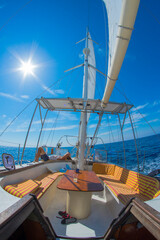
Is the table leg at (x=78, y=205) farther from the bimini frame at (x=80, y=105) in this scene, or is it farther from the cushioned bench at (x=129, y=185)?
the bimini frame at (x=80, y=105)

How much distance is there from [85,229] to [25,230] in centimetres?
148

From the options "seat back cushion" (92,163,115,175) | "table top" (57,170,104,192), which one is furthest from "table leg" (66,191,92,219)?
"seat back cushion" (92,163,115,175)

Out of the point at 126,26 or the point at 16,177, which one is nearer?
the point at 126,26

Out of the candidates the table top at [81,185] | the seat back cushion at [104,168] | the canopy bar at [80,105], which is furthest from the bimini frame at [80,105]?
the table top at [81,185]

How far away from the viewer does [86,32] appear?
8.16m

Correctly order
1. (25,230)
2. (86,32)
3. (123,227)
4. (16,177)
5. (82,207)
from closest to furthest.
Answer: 1. (123,227)
2. (25,230)
3. (82,207)
4. (16,177)
5. (86,32)

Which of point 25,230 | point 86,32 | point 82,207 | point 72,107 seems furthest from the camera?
point 86,32

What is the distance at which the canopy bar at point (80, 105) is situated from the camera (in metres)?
5.11

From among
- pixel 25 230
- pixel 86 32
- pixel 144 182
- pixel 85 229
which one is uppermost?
pixel 86 32

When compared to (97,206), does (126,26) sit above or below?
above

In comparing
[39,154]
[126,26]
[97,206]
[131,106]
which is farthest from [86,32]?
[97,206]

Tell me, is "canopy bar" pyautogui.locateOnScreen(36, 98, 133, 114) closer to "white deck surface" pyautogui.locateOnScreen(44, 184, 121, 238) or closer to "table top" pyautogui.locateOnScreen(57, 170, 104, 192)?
"table top" pyautogui.locateOnScreen(57, 170, 104, 192)

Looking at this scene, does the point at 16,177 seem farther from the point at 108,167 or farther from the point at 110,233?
the point at 108,167

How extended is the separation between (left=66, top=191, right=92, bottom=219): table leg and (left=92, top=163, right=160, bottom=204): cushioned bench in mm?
781
